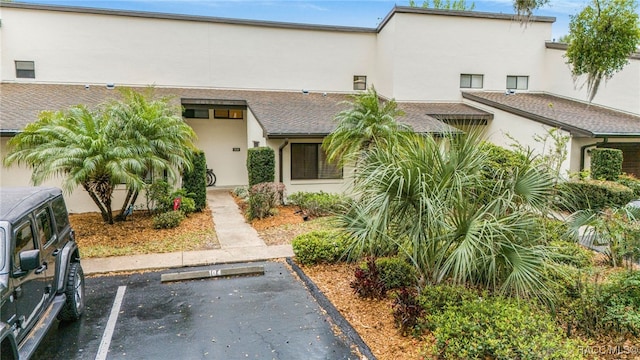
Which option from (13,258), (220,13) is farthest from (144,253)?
(220,13)

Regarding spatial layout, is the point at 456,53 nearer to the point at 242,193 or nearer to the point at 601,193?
the point at 601,193

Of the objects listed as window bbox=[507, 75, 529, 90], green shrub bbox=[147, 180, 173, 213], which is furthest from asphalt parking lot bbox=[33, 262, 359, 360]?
window bbox=[507, 75, 529, 90]

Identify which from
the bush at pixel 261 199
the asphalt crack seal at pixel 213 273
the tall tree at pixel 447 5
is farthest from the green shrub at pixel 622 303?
the tall tree at pixel 447 5

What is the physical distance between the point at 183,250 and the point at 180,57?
12101 millimetres

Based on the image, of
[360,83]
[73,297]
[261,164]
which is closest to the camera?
[73,297]

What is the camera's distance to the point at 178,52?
1848cm

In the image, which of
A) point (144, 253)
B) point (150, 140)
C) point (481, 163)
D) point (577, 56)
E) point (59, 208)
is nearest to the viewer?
point (481, 163)

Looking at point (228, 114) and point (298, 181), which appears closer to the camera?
point (298, 181)

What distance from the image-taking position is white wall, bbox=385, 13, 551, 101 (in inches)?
758

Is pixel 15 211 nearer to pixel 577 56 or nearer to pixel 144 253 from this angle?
pixel 144 253

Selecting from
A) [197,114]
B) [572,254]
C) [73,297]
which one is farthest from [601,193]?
[197,114]

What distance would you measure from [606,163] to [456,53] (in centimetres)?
884

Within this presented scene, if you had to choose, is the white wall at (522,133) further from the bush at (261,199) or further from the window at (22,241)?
the window at (22,241)

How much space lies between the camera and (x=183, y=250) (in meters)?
9.41
